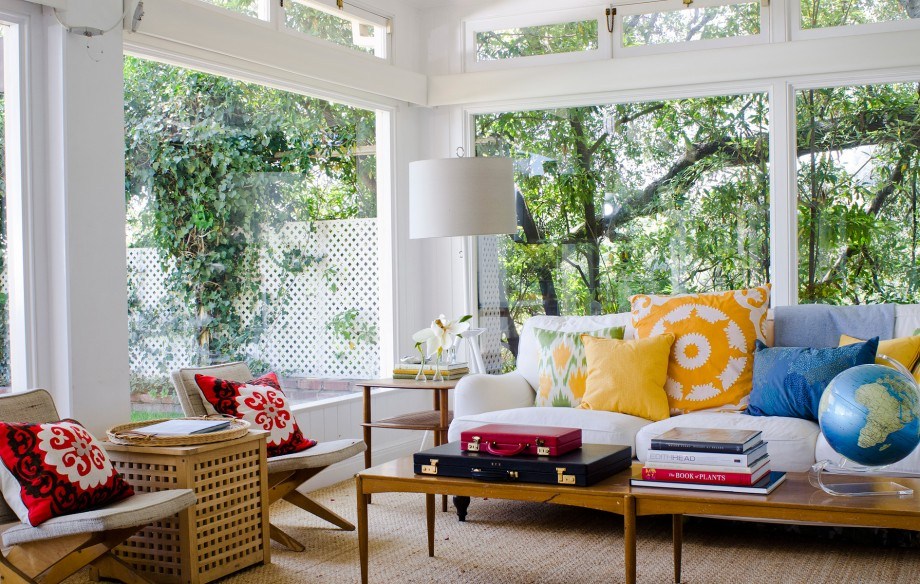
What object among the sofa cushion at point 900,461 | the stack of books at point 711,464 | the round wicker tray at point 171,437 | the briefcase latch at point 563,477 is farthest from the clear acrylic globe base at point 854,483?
the round wicker tray at point 171,437

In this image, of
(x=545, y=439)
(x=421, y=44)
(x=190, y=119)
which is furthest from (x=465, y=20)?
(x=545, y=439)

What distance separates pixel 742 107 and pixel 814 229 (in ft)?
2.49

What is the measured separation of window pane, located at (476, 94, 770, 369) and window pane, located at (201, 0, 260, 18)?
1.66 meters

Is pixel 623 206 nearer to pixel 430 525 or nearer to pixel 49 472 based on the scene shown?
pixel 430 525

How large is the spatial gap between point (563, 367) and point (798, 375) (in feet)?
3.30

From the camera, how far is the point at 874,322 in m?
3.92

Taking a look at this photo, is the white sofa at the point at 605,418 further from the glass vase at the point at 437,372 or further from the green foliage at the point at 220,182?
the green foliage at the point at 220,182

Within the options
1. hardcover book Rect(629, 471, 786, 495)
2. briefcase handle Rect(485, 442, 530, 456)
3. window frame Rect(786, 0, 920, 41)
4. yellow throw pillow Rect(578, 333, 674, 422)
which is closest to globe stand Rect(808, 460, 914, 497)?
hardcover book Rect(629, 471, 786, 495)

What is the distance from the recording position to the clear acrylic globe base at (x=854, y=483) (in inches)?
101

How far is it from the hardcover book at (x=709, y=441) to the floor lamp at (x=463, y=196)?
5.96 ft

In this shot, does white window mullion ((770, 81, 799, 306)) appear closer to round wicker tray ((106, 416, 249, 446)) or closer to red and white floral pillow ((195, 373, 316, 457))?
red and white floral pillow ((195, 373, 316, 457))

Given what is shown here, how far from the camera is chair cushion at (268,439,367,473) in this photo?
356 centimetres

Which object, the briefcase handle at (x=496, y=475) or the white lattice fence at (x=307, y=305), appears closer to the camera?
the briefcase handle at (x=496, y=475)

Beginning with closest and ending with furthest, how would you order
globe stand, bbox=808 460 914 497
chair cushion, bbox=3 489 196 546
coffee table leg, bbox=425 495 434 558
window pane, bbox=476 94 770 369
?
globe stand, bbox=808 460 914 497
chair cushion, bbox=3 489 196 546
coffee table leg, bbox=425 495 434 558
window pane, bbox=476 94 770 369
